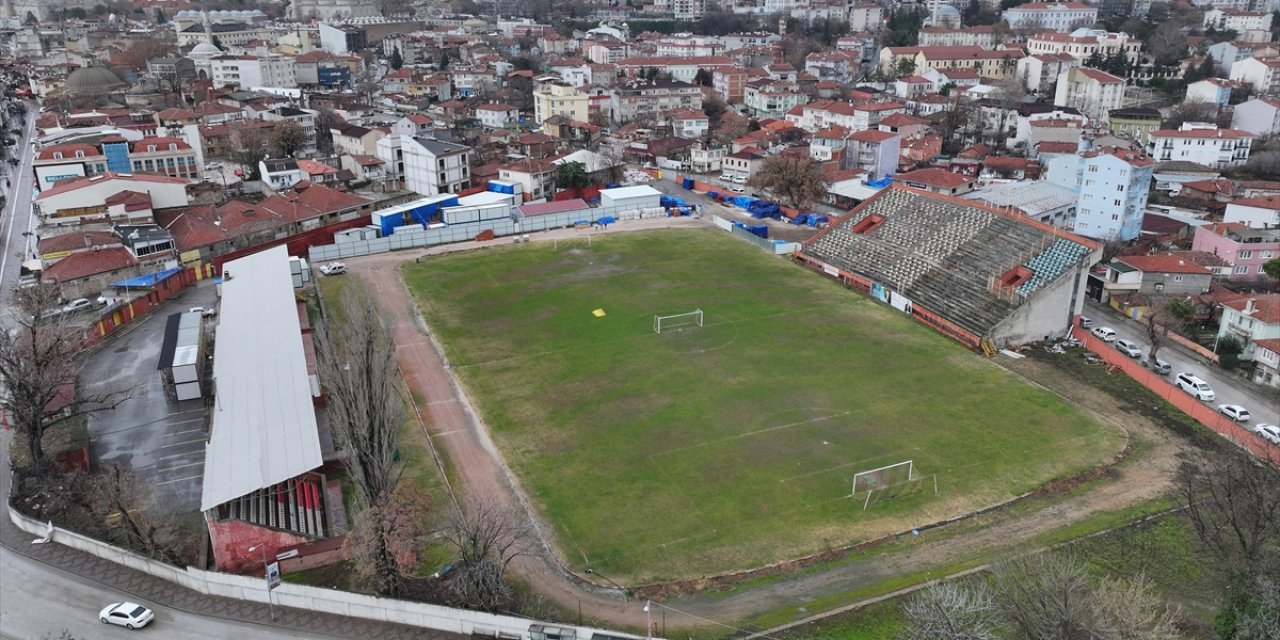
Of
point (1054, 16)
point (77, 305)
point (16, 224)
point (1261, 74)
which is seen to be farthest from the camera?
point (1054, 16)

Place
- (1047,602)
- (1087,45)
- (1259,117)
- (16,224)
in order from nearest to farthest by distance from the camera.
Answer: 1. (1047,602)
2. (16,224)
3. (1259,117)
4. (1087,45)

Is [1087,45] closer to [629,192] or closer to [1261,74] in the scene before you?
[1261,74]

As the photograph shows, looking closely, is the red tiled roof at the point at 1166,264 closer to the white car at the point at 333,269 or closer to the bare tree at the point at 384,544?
the bare tree at the point at 384,544

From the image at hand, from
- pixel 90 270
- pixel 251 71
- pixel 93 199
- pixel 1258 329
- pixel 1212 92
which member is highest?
pixel 251 71

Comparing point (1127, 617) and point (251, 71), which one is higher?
point (251, 71)

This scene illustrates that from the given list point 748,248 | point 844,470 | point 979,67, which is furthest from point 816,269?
point 979,67

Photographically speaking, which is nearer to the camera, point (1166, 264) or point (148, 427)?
point (148, 427)

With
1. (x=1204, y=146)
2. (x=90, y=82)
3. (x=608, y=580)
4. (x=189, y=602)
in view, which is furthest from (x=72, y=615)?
(x=90, y=82)

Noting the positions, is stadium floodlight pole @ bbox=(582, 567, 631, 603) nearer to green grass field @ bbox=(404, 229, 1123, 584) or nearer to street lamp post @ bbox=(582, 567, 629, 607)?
street lamp post @ bbox=(582, 567, 629, 607)
